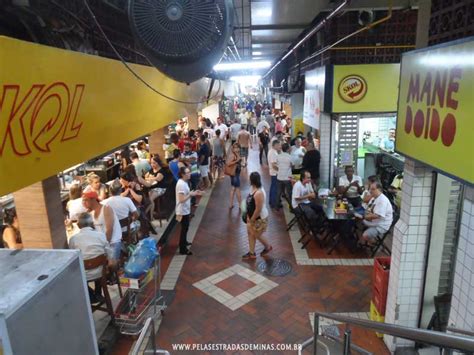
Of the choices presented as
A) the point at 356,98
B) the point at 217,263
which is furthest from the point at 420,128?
the point at 356,98

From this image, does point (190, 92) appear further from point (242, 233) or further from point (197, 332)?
point (197, 332)

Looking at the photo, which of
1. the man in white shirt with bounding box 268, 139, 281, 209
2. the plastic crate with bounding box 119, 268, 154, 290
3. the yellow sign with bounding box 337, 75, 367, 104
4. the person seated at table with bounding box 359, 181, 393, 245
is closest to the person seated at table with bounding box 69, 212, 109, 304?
the plastic crate with bounding box 119, 268, 154, 290

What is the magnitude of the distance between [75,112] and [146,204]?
4445 mm

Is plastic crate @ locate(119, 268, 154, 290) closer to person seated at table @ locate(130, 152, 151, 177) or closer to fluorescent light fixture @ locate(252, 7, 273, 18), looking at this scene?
person seated at table @ locate(130, 152, 151, 177)

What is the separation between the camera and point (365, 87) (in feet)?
26.7

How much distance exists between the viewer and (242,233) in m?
8.00

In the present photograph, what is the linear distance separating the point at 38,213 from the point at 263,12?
6.40 meters

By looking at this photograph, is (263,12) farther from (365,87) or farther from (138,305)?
(138,305)

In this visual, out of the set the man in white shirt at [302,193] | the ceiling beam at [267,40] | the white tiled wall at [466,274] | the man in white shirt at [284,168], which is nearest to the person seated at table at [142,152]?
the man in white shirt at [284,168]

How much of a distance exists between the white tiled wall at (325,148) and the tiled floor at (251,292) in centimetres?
266

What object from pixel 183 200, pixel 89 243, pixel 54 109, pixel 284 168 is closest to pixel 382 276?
pixel 183 200

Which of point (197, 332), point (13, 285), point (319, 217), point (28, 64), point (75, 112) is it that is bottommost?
point (197, 332)

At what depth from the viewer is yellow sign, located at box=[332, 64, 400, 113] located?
8.09 m

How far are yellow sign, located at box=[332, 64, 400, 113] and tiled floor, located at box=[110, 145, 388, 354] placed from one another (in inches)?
127
